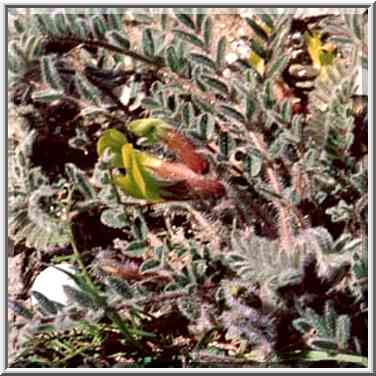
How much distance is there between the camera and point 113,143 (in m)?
Answer: 2.00

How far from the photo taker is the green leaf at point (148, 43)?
197 cm

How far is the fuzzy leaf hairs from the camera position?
2.00 metres

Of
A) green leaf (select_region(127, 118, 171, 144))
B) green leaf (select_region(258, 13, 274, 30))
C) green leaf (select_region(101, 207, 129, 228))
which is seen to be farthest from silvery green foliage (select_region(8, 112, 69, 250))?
green leaf (select_region(258, 13, 274, 30))

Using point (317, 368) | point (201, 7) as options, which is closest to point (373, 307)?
point (317, 368)

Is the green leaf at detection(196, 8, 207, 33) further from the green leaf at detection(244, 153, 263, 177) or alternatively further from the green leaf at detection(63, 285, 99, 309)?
the green leaf at detection(63, 285, 99, 309)

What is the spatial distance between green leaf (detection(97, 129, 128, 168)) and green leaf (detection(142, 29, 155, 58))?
7.3 inches

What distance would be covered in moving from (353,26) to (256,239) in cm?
50

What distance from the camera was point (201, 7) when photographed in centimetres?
202

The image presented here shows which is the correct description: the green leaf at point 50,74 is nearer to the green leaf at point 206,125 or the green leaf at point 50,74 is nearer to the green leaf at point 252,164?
the green leaf at point 206,125

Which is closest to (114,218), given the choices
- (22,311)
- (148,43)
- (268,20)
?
(22,311)

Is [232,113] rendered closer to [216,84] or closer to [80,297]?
[216,84]

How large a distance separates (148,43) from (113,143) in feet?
0.76

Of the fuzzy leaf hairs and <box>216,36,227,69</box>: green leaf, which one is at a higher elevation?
<box>216,36,227,69</box>: green leaf

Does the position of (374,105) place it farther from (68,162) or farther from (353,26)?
(68,162)
